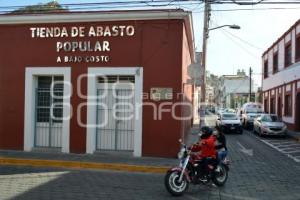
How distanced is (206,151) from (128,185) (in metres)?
2.10

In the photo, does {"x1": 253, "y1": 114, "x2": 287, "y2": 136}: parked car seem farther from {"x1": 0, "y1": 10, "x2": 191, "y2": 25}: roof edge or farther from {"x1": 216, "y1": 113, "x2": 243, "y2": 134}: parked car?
{"x1": 0, "y1": 10, "x2": 191, "y2": 25}: roof edge

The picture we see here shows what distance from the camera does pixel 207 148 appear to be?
10.7 meters

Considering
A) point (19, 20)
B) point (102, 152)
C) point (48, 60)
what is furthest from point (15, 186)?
point (19, 20)

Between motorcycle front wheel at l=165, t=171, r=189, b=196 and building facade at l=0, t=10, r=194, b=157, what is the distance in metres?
5.31

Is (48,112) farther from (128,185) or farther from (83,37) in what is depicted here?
(128,185)

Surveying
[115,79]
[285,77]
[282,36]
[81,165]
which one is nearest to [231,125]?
[285,77]

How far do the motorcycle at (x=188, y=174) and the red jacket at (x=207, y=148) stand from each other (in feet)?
0.66

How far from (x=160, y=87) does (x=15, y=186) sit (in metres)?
6.43

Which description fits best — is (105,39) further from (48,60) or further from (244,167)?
(244,167)

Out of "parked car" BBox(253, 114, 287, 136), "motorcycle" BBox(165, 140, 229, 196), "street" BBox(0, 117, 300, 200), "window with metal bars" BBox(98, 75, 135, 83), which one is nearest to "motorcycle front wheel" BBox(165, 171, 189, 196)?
"motorcycle" BBox(165, 140, 229, 196)

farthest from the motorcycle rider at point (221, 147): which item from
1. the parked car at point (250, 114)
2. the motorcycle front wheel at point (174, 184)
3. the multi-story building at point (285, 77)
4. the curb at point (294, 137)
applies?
the parked car at point (250, 114)

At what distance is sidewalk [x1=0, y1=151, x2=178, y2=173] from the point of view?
1344 centimetres

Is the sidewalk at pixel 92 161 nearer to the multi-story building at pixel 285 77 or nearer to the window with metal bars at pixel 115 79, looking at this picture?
the window with metal bars at pixel 115 79

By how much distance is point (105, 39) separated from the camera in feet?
52.5
